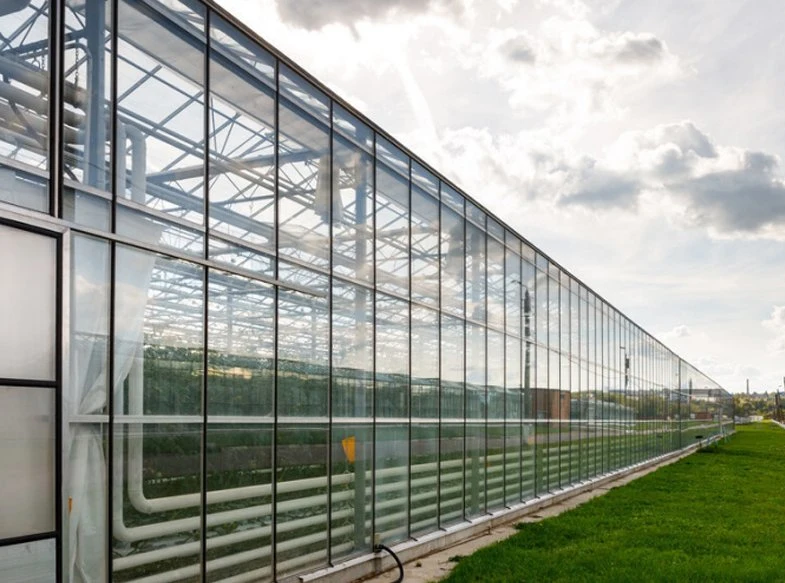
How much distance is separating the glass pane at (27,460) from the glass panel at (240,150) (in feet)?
8.14

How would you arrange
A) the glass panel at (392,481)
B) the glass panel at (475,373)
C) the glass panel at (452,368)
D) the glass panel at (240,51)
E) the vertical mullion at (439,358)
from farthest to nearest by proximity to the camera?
the glass panel at (475,373) → the glass panel at (452,368) → the vertical mullion at (439,358) → the glass panel at (392,481) → the glass panel at (240,51)

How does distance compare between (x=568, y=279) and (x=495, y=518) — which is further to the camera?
(x=568, y=279)

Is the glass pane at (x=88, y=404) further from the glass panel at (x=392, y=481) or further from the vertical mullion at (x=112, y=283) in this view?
the glass panel at (x=392, y=481)

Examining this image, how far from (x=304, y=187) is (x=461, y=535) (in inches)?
268

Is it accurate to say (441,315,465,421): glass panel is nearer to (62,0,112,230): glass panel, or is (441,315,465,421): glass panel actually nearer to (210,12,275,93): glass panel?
(210,12,275,93): glass panel

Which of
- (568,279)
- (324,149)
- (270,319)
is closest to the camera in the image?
(270,319)

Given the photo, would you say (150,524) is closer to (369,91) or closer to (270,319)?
(270,319)

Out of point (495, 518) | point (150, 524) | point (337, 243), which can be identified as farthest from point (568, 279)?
point (150, 524)

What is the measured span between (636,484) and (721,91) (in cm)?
1098

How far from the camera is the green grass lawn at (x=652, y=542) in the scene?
11.4m

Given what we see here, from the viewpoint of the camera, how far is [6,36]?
6.15 metres

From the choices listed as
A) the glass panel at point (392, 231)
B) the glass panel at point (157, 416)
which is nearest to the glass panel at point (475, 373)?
the glass panel at point (392, 231)

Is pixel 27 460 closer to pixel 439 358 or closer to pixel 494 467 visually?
pixel 439 358

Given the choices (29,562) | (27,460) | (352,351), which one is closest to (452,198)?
(352,351)
